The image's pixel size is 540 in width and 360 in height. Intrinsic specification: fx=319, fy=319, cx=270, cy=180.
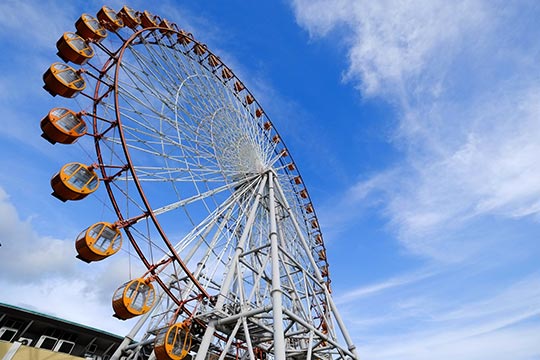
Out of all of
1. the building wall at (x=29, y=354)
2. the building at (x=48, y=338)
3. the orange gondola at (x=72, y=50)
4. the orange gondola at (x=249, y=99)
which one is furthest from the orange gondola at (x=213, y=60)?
the building wall at (x=29, y=354)

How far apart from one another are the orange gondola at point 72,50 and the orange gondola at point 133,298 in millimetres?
8965

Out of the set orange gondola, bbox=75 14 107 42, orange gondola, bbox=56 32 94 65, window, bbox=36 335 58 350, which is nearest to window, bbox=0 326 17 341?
window, bbox=36 335 58 350

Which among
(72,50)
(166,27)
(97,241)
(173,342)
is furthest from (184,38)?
(173,342)

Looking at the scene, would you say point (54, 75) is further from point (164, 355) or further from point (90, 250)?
point (164, 355)

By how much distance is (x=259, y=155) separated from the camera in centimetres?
1962

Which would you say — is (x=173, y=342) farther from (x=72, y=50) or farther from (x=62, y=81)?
(x=72, y=50)

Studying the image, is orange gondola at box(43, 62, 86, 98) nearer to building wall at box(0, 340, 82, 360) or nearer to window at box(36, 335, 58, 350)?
building wall at box(0, 340, 82, 360)

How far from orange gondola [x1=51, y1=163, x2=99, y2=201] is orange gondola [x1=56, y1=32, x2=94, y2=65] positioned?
15.4 feet

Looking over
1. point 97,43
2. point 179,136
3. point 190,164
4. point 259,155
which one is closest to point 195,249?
point 190,164

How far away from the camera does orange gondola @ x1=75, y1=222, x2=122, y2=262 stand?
9.87 metres

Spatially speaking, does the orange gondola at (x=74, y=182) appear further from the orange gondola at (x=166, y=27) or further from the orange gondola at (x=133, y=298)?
the orange gondola at (x=166, y=27)

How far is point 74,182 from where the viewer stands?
10484 mm

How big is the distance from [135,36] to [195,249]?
1025 centimetres

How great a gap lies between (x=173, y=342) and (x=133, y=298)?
186cm
